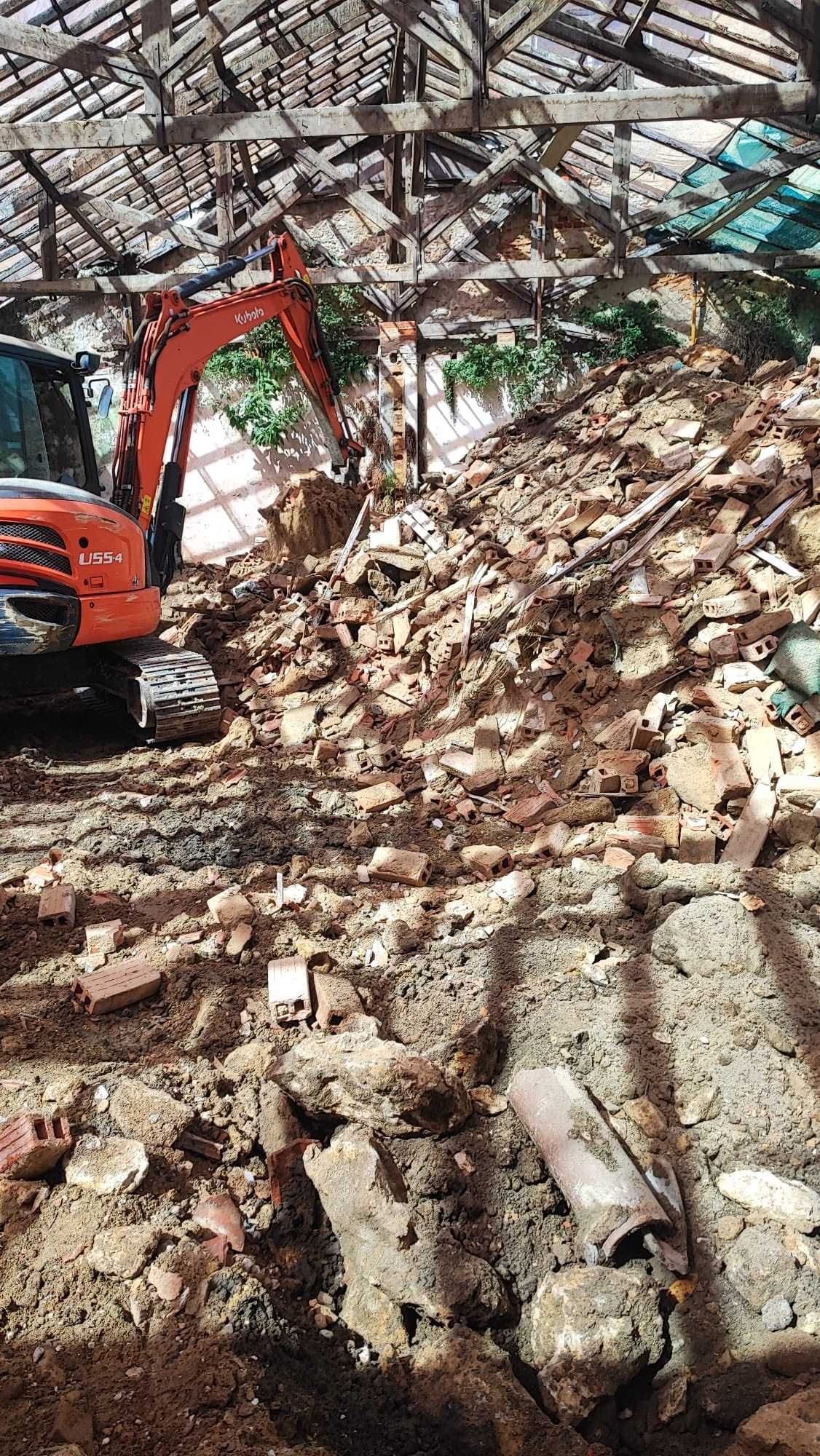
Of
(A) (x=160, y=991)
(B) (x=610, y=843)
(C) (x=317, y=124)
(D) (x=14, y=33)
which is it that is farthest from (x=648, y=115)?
(A) (x=160, y=991)

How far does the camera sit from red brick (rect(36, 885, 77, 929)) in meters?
4.71

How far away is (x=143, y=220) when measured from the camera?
483 inches

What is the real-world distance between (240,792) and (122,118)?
5.10 metres

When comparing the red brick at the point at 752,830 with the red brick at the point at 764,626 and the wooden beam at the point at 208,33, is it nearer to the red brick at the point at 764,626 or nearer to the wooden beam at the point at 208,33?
the red brick at the point at 764,626

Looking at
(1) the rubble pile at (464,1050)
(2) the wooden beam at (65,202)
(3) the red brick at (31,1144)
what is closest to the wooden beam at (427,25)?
(1) the rubble pile at (464,1050)

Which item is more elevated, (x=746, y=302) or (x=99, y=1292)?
(x=746, y=302)

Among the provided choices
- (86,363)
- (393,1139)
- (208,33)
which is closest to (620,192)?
(208,33)

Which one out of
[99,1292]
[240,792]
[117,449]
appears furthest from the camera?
[117,449]

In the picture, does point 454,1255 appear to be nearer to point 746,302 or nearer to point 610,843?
point 610,843

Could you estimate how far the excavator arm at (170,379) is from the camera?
825cm

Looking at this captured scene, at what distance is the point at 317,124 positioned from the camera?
293 inches

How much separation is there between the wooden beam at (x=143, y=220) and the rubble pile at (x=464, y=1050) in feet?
26.2

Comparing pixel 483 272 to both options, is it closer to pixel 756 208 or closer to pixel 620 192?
pixel 620 192

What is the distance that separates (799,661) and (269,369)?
11.9 meters
